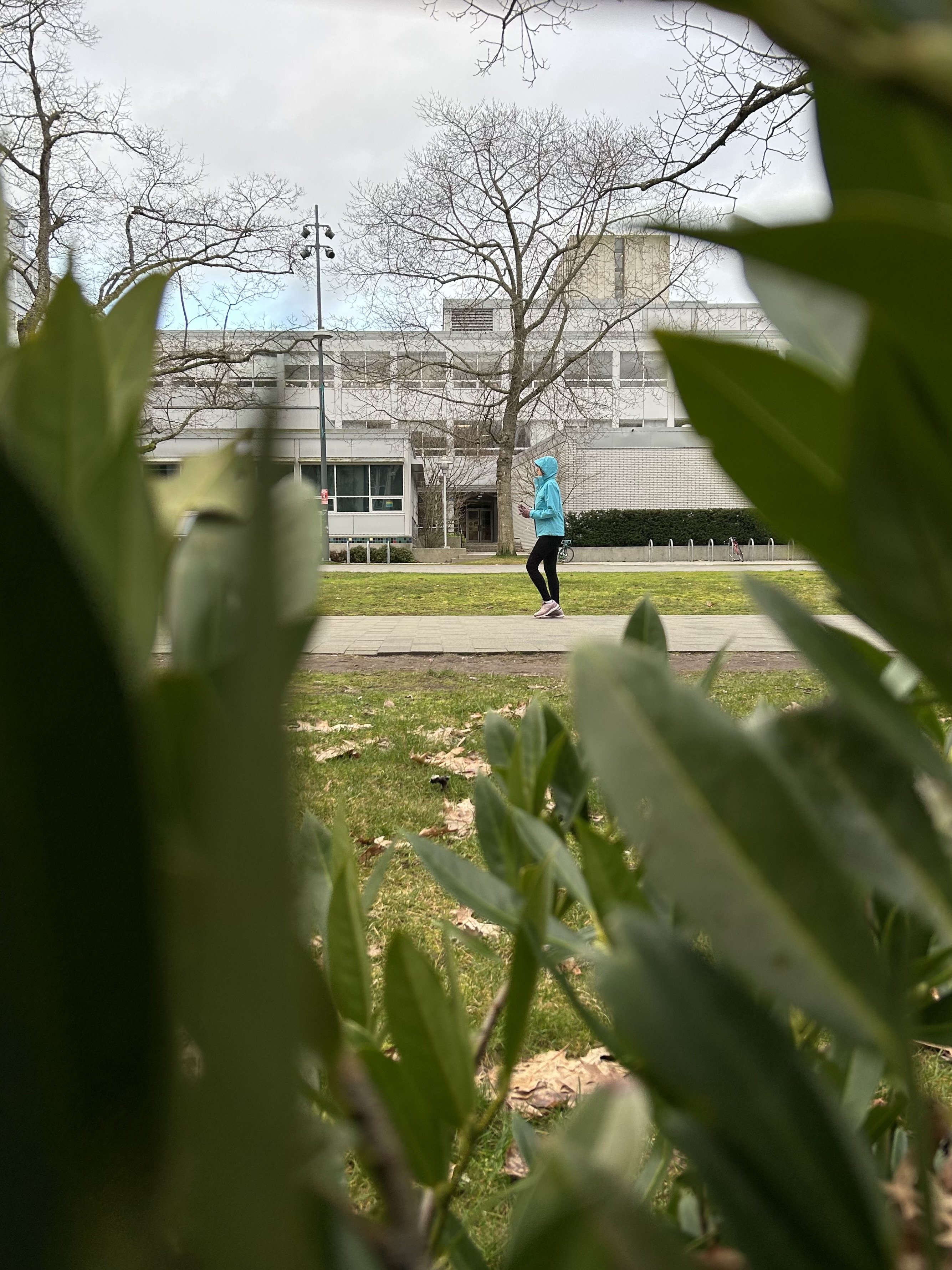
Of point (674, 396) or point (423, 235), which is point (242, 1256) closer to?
point (674, 396)

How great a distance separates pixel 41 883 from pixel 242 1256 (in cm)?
6

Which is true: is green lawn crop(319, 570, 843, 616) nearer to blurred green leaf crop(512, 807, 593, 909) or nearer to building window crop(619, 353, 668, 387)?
blurred green leaf crop(512, 807, 593, 909)

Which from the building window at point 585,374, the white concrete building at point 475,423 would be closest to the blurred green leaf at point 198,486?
the white concrete building at point 475,423

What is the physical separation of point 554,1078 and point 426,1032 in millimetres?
1956

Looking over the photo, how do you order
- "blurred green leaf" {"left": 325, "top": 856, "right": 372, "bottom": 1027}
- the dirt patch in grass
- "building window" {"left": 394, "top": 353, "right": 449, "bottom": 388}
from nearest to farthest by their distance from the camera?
"blurred green leaf" {"left": 325, "top": 856, "right": 372, "bottom": 1027}, the dirt patch in grass, "building window" {"left": 394, "top": 353, "right": 449, "bottom": 388}

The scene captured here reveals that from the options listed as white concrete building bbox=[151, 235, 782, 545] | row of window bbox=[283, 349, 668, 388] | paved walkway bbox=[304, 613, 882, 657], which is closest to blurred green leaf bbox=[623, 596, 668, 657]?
paved walkway bbox=[304, 613, 882, 657]

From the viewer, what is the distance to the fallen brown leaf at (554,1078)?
6.42 feet

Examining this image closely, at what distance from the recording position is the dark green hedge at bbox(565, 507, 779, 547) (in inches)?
1152

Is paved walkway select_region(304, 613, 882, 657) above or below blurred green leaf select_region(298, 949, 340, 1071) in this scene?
below

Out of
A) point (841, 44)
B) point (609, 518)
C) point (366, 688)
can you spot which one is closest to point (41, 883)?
point (841, 44)

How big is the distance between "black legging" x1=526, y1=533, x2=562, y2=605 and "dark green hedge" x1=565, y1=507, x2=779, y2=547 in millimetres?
19189

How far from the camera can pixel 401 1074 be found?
29cm

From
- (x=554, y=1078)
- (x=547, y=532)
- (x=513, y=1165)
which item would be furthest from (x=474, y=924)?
(x=547, y=532)

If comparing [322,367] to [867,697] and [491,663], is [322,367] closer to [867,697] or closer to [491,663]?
[491,663]
